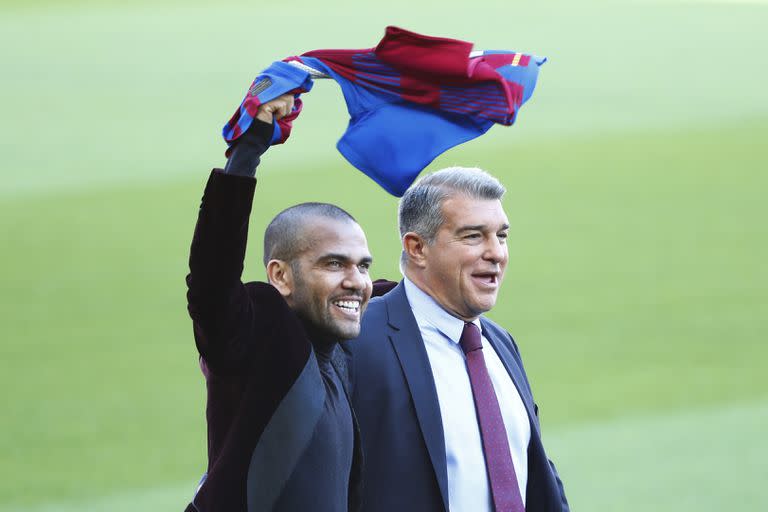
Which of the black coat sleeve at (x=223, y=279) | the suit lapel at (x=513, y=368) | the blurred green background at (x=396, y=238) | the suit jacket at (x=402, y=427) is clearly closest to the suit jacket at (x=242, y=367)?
the black coat sleeve at (x=223, y=279)

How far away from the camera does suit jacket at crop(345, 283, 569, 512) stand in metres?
3.32

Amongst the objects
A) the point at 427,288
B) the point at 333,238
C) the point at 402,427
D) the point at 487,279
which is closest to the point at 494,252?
the point at 487,279

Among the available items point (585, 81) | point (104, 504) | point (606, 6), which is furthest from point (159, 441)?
point (606, 6)

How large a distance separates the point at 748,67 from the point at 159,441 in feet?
39.8

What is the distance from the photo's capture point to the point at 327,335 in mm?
2939

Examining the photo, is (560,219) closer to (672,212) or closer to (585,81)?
(672,212)

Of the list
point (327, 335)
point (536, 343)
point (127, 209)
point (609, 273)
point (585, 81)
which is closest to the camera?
point (327, 335)

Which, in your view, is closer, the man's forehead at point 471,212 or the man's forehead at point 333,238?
Result: the man's forehead at point 333,238

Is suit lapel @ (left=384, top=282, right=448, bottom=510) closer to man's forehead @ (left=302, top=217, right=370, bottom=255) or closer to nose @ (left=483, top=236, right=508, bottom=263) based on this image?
nose @ (left=483, top=236, right=508, bottom=263)

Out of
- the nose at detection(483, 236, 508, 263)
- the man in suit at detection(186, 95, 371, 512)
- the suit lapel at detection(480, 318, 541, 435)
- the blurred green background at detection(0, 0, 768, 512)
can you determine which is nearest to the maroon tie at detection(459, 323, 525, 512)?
the suit lapel at detection(480, 318, 541, 435)

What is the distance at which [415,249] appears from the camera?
12.0ft

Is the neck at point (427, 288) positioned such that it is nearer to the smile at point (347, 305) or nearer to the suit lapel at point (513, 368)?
the suit lapel at point (513, 368)

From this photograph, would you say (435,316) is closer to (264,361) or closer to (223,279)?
(264,361)

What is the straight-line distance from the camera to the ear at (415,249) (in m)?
3.64
